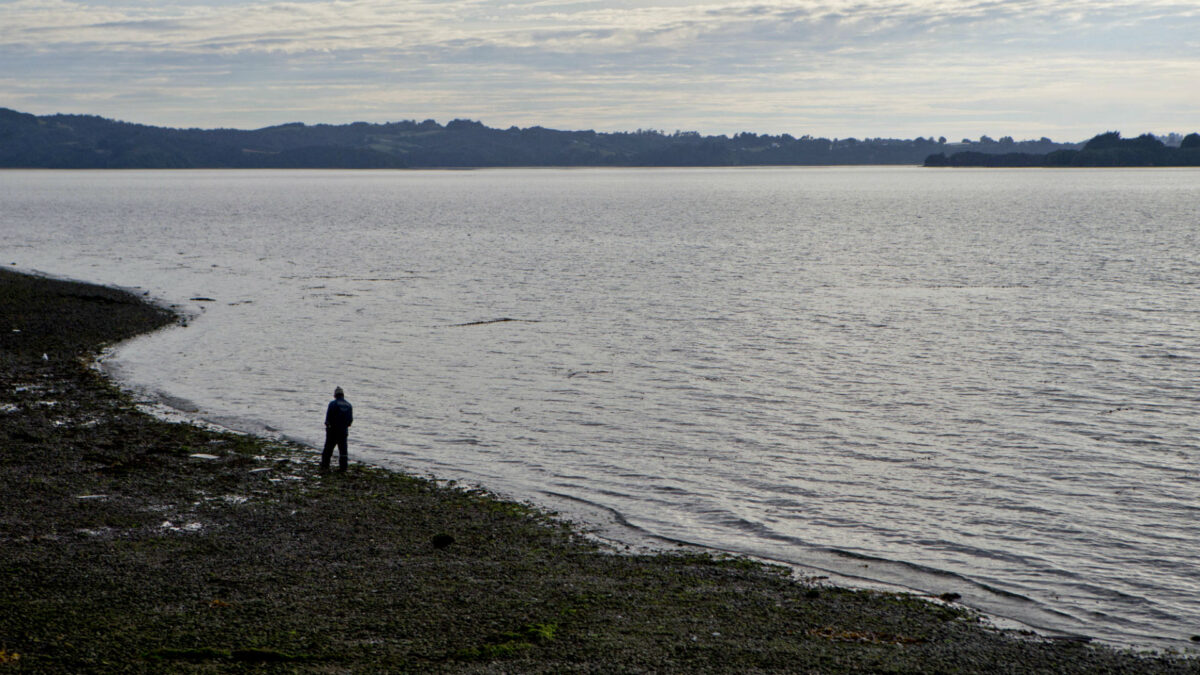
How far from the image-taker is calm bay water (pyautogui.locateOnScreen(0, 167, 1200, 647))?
2039 centimetres

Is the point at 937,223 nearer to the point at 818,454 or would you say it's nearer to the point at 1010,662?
the point at 818,454

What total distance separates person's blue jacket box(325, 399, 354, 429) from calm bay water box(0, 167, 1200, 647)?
215 centimetres

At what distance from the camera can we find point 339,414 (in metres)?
24.3

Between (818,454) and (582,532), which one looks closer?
(582,532)

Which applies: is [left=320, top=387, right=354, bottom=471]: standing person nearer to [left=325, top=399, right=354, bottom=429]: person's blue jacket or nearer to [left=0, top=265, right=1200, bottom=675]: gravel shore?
[left=325, top=399, right=354, bottom=429]: person's blue jacket

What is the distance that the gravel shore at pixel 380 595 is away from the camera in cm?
1367

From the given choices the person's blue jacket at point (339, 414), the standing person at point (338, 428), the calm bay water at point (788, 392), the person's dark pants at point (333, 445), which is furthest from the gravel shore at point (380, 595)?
the calm bay water at point (788, 392)

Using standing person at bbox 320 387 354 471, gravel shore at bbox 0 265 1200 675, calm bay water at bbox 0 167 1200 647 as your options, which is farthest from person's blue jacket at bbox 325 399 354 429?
calm bay water at bbox 0 167 1200 647

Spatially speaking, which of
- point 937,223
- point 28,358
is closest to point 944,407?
point 28,358

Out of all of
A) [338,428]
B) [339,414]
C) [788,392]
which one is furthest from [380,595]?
[788,392]

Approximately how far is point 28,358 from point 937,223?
125m

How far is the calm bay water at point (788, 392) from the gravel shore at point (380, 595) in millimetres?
2069

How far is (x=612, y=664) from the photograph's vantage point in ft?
A: 44.7

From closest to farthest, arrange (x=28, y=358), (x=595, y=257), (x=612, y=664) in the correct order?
1. (x=612, y=664)
2. (x=28, y=358)
3. (x=595, y=257)
